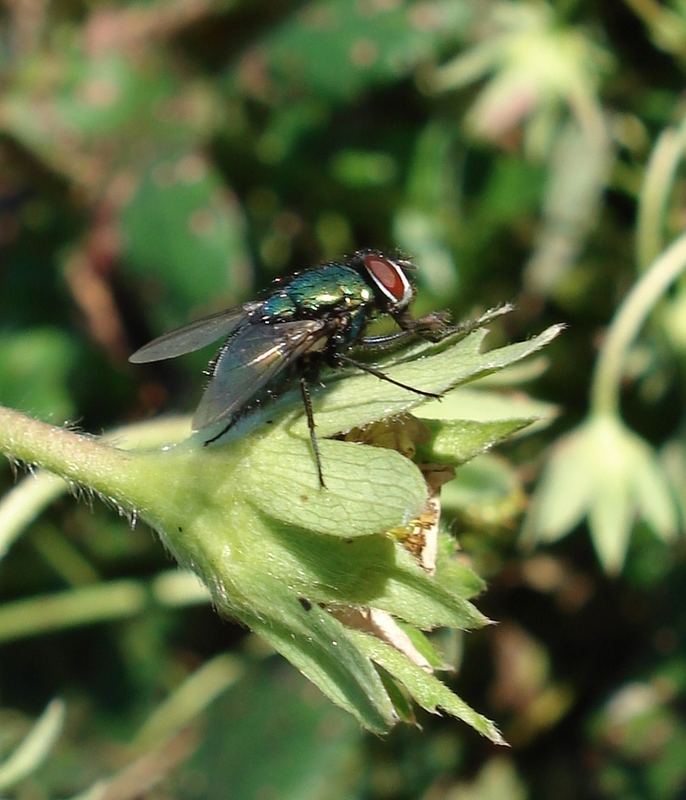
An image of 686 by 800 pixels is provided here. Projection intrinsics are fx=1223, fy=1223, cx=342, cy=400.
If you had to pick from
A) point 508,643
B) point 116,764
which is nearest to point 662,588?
point 508,643

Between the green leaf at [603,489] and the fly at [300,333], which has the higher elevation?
the fly at [300,333]

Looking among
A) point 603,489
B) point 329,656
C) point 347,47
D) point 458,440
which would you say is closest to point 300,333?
point 458,440

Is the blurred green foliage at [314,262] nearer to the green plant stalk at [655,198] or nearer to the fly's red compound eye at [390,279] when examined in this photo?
the green plant stalk at [655,198]

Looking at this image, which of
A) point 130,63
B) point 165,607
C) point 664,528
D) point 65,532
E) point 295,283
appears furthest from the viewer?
point 130,63

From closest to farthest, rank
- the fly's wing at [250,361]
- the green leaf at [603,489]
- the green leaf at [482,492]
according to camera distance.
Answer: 1. the fly's wing at [250,361]
2. the green leaf at [482,492]
3. the green leaf at [603,489]

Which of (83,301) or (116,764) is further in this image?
(83,301)

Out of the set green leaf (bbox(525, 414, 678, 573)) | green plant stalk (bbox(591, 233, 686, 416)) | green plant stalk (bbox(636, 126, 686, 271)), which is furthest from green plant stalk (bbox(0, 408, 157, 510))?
green plant stalk (bbox(636, 126, 686, 271))

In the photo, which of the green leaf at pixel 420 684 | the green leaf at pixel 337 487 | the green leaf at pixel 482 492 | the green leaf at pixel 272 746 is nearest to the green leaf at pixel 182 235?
the green leaf at pixel 272 746

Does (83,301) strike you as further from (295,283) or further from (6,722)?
(295,283)

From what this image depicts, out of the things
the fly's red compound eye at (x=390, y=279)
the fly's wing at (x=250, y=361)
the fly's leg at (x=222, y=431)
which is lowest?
the fly's leg at (x=222, y=431)
